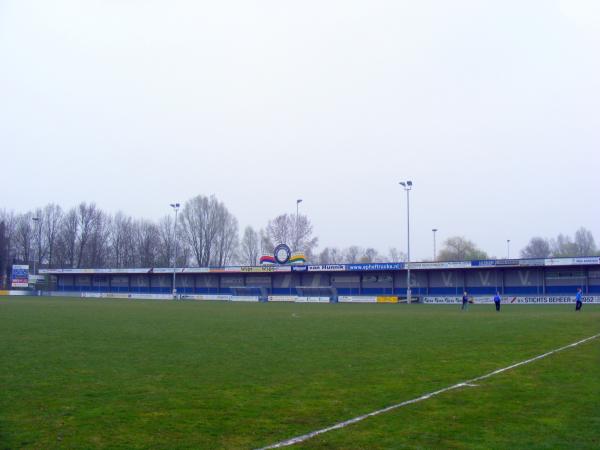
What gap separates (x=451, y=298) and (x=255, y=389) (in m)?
60.7

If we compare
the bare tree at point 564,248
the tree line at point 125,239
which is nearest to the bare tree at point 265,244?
the tree line at point 125,239

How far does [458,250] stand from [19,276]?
96215 mm

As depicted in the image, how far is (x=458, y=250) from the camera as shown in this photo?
140250mm

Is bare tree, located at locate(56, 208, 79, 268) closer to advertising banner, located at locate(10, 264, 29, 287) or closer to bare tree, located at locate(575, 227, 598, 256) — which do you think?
advertising banner, located at locate(10, 264, 29, 287)

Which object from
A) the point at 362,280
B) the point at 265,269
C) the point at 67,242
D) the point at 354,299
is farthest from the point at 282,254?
the point at 67,242

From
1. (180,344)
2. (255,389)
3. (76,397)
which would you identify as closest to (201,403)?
(255,389)

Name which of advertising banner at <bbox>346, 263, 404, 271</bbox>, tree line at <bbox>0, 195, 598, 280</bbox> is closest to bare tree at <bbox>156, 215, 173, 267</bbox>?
tree line at <bbox>0, 195, 598, 280</bbox>

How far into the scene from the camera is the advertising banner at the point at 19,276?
9038cm

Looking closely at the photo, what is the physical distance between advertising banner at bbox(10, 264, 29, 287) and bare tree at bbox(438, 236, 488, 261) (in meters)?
90.1

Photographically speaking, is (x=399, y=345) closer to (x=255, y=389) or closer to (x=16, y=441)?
(x=255, y=389)

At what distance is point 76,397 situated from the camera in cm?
1059

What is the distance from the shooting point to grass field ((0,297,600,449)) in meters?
8.05

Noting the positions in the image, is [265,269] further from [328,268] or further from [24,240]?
[24,240]

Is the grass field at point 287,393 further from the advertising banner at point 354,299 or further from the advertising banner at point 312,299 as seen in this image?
the advertising banner at point 312,299
